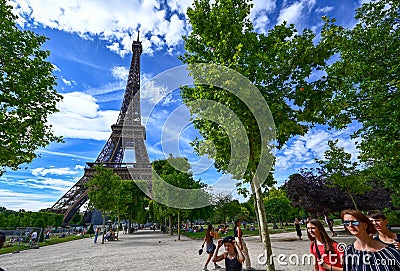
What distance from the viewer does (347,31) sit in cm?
1203

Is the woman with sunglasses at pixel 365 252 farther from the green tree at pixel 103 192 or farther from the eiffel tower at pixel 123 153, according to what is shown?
the eiffel tower at pixel 123 153

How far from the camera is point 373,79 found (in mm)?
10867

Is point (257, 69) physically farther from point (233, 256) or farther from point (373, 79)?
point (373, 79)

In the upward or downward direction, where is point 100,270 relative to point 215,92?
downward

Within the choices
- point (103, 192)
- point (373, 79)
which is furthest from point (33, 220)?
point (373, 79)

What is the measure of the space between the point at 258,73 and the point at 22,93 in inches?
349

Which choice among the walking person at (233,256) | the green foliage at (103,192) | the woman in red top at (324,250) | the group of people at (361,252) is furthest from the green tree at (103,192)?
the group of people at (361,252)

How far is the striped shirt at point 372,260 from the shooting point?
8.11 ft

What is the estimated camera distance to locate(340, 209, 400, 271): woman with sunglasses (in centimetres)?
250

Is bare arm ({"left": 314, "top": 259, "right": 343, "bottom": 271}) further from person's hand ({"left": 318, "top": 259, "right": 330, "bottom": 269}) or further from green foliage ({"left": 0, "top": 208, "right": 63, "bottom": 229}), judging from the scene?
green foliage ({"left": 0, "top": 208, "right": 63, "bottom": 229})

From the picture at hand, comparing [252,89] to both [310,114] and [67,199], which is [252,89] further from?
[67,199]

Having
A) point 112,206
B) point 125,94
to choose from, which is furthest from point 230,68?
point 125,94

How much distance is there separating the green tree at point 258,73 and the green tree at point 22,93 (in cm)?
671

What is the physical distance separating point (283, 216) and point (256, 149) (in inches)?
2097
